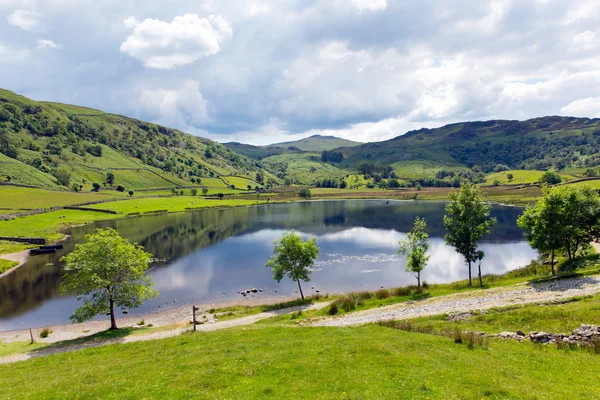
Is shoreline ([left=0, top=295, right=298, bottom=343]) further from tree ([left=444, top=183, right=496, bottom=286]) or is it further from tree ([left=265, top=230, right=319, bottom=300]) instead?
tree ([left=444, top=183, right=496, bottom=286])

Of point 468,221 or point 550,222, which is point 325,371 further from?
point 550,222

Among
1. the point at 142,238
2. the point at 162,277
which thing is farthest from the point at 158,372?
the point at 142,238

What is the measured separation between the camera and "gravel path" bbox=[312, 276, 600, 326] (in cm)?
3014

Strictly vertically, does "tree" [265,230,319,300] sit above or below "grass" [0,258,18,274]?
above

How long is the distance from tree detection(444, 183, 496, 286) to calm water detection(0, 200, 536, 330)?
21210mm

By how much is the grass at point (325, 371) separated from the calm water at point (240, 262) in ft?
123

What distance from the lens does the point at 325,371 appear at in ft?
57.4

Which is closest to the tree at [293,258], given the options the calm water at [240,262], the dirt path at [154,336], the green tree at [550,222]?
the dirt path at [154,336]

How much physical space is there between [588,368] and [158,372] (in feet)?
75.4

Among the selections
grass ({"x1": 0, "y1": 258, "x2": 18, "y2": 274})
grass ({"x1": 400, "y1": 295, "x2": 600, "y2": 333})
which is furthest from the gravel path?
grass ({"x1": 0, "y1": 258, "x2": 18, "y2": 274})

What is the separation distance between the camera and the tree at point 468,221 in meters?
46.6

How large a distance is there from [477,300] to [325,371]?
2331cm

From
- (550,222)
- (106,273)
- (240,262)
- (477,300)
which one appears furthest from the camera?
(240,262)

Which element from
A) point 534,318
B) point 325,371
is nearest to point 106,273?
point 325,371
